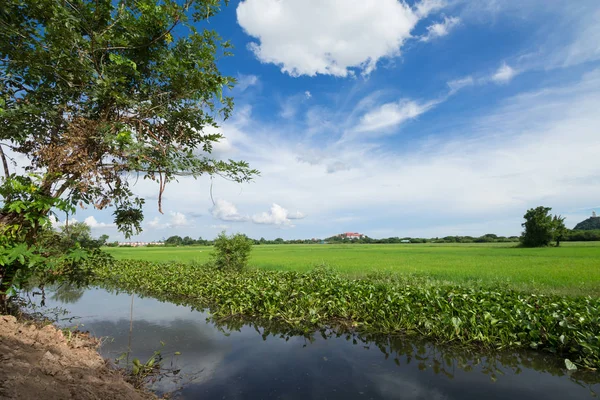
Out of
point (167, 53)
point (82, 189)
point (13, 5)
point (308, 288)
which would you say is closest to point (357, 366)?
point (308, 288)

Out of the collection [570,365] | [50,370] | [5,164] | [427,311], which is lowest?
[570,365]

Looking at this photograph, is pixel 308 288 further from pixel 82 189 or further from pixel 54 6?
pixel 54 6

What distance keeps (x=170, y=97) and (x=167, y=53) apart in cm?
87

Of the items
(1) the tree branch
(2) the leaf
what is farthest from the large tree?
(2) the leaf

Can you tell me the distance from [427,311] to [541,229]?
2664 inches

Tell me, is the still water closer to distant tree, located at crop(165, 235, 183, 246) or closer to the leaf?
the leaf

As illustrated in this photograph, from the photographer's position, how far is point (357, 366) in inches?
242

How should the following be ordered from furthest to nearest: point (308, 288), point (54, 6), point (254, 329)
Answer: point (308, 288), point (254, 329), point (54, 6)

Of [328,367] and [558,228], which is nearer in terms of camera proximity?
[328,367]

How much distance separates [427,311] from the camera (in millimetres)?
7777

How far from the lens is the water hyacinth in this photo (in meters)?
6.48

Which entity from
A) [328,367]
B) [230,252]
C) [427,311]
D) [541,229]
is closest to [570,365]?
[427,311]

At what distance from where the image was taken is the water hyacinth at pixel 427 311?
648 centimetres

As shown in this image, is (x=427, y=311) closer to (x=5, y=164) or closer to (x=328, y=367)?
(x=328, y=367)
